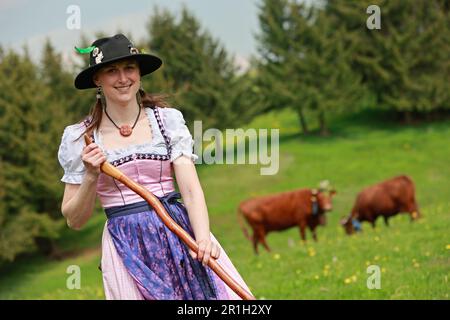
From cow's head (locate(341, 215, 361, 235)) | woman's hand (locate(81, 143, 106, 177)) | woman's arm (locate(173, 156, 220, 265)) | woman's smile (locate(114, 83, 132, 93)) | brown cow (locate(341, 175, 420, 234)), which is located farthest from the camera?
cow's head (locate(341, 215, 361, 235))

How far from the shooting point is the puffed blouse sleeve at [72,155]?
405cm

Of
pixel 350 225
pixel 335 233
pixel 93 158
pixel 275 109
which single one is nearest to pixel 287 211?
pixel 350 225

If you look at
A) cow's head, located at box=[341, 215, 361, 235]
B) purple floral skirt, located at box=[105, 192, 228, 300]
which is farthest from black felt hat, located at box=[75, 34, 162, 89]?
cow's head, located at box=[341, 215, 361, 235]

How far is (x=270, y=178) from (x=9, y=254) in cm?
1581

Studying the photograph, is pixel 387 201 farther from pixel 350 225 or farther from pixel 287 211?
pixel 287 211

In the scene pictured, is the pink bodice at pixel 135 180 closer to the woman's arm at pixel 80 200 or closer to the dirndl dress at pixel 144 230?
the dirndl dress at pixel 144 230

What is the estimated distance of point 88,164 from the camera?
3.80m

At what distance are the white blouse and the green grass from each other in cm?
408

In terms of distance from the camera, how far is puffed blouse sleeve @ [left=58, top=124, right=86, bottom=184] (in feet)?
13.3

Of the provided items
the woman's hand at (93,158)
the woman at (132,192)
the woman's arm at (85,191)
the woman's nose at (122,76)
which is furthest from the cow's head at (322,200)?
the woman's hand at (93,158)

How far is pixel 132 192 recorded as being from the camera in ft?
13.5

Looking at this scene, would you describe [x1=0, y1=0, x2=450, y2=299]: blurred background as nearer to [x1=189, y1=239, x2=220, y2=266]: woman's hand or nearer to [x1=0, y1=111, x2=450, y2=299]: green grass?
[x1=0, y1=111, x2=450, y2=299]: green grass
